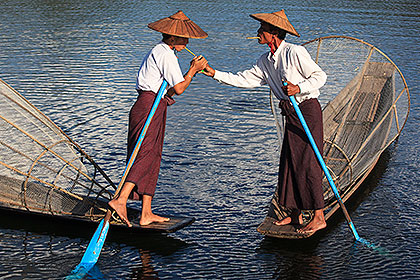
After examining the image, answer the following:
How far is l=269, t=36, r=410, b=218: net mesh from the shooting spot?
5988 mm

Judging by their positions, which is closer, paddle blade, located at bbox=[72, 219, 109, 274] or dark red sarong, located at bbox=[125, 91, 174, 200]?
paddle blade, located at bbox=[72, 219, 109, 274]

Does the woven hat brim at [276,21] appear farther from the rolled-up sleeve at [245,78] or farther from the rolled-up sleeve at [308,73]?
the rolled-up sleeve at [245,78]

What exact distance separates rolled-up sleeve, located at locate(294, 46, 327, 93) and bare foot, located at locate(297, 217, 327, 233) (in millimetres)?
1059

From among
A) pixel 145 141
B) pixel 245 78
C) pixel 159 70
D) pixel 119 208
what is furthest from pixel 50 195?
pixel 245 78

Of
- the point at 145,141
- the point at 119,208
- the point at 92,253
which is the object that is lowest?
the point at 92,253

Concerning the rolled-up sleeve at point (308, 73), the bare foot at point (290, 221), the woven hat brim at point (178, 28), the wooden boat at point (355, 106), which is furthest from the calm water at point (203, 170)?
the woven hat brim at point (178, 28)

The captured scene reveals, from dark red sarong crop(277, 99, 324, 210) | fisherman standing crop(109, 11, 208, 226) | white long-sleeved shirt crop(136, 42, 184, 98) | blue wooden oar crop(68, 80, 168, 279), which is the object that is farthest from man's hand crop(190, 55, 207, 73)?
A: dark red sarong crop(277, 99, 324, 210)

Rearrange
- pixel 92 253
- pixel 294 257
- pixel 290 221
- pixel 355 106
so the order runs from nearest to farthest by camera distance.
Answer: pixel 92 253 < pixel 294 257 < pixel 290 221 < pixel 355 106

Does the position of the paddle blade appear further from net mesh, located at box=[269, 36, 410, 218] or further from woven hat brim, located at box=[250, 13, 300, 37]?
net mesh, located at box=[269, 36, 410, 218]

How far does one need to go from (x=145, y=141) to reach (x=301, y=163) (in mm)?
1215

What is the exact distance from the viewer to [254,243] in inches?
189

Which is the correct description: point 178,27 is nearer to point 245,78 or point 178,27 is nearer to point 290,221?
point 245,78

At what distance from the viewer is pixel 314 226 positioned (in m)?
4.75

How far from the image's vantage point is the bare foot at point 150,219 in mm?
4734
